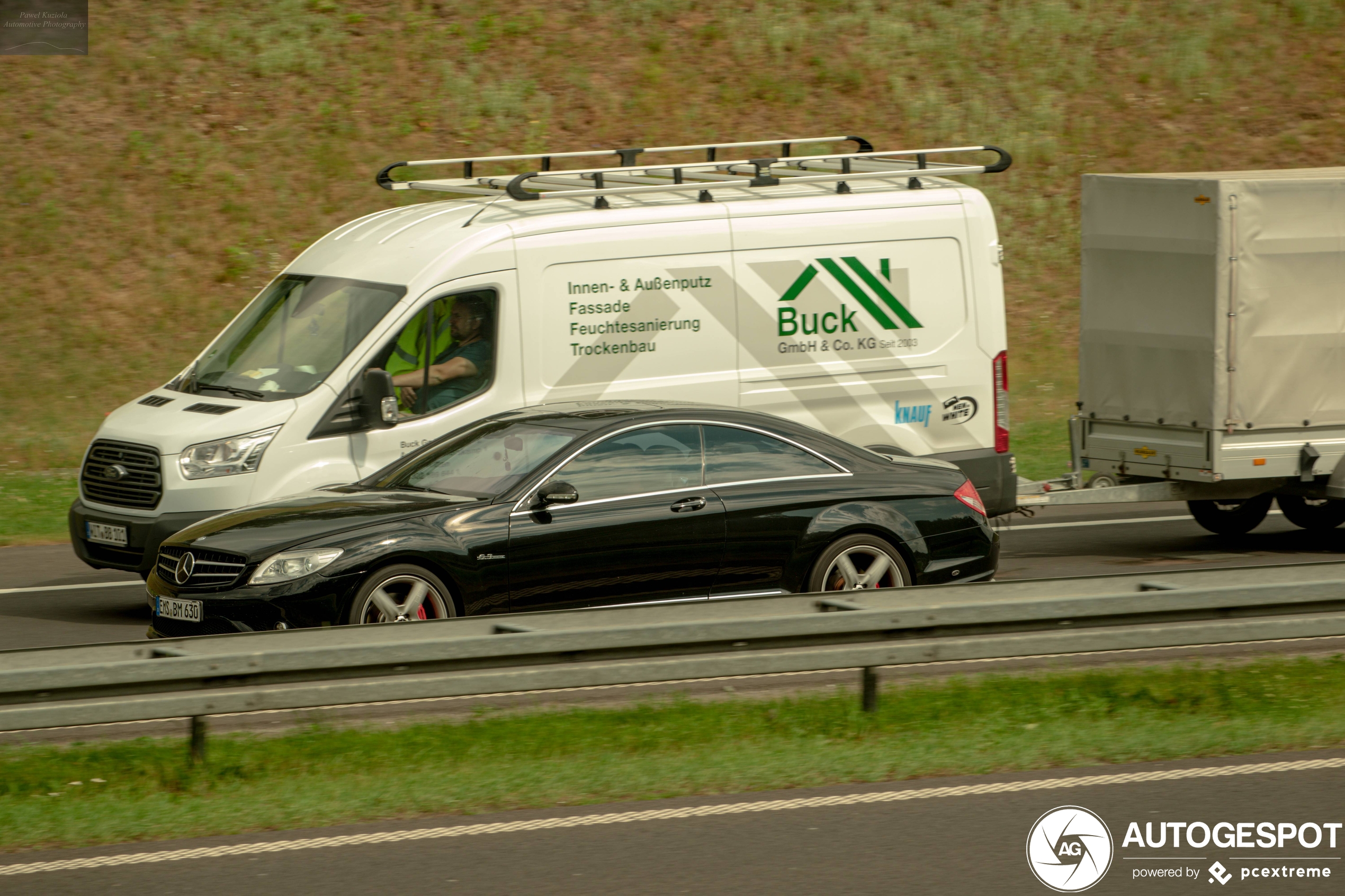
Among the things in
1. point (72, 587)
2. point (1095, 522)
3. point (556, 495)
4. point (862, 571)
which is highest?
point (556, 495)

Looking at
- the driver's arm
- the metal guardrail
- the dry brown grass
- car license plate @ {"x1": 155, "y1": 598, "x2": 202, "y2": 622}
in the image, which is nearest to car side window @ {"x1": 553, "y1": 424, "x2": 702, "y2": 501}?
the metal guardrail

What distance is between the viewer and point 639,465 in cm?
916

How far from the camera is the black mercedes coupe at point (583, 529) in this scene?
27.4ft

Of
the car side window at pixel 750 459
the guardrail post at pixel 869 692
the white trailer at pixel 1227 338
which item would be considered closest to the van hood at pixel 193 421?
the car side window at pixel 750 459

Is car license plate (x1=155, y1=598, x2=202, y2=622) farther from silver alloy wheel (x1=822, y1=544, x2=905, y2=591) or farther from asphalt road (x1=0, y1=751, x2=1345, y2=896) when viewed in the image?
silver alloy wheel (x1=822, y1=544, x2=905, y2=591)

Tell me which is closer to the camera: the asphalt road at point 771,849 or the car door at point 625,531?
the asphalt road at point 771,849

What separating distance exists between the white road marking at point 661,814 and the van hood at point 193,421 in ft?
16.2

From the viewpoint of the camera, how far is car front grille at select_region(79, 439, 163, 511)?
34.4 feet

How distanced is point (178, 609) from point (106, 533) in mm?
2394

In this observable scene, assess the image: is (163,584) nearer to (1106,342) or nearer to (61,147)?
(1106,342)

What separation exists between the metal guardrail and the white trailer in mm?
4612

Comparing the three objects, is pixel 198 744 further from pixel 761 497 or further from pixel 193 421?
pixel 193 421

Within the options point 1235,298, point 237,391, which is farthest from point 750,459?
point 1235,298

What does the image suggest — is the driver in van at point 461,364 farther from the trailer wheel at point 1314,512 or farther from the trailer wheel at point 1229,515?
the trailer wheel at point 1314,512
